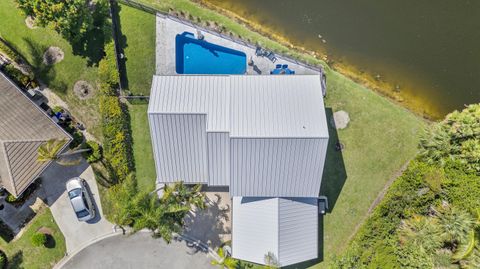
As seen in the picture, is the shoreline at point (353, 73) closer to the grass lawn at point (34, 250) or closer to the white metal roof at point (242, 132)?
the white metal roof at point (242, 132)

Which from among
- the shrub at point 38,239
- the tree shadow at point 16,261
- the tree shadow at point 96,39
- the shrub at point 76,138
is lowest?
the tree shadow at point 16,261

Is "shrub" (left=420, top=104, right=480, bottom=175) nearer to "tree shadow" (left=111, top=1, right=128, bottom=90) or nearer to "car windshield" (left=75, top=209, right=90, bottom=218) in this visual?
"tree shadow" (left=111, top=1, right=128, bottom=90)

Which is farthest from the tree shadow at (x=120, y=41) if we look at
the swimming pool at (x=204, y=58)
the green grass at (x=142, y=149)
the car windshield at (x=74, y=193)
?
the car windshield at (x=74, y=193)

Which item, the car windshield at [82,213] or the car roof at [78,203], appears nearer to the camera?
the car roof at [78,203]

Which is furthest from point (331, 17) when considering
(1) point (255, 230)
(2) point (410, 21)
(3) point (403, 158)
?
(1) point (255, 230)

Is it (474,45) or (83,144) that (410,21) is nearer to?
(474,45)

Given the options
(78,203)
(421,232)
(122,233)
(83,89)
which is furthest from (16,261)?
(421,232)
